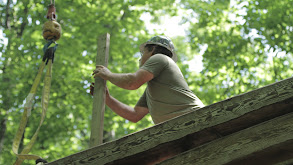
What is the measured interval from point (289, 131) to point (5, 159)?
23.8 ft

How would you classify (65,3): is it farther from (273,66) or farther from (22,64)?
(273,66)

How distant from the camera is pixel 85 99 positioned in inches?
329

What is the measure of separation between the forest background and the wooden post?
4837 mm

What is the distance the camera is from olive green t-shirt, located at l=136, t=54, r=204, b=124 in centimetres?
308

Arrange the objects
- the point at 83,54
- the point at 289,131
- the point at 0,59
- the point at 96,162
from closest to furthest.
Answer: the point at 289,131, the point at 96,162, the point at 0,59, the point at 83,54

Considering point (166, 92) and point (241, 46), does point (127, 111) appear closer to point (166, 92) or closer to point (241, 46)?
point (166, 92)

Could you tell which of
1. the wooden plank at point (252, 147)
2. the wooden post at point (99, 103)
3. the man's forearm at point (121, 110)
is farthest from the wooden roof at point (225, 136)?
the man's forearm at point (121, 110)

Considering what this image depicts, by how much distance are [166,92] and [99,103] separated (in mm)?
559

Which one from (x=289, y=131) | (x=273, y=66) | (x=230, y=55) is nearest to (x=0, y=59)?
(x=230, y=55)

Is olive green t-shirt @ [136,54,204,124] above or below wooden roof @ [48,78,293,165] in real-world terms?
above

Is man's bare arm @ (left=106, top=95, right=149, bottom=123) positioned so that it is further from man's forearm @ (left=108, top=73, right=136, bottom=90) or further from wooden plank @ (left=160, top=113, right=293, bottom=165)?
wooden plank @ (left=160, top=113, right=293, bottom=165)

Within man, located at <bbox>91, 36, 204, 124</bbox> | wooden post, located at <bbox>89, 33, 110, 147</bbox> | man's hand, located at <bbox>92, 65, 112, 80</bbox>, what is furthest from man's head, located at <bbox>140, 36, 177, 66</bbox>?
man's hand, located at <bbox>92, 65, 112, 80</bbox>

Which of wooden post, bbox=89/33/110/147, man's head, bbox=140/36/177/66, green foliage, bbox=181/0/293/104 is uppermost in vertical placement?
green foliage, bbox=181/0/293/104

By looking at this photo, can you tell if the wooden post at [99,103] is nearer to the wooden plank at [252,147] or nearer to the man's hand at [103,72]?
the man's hand at [103,72]
